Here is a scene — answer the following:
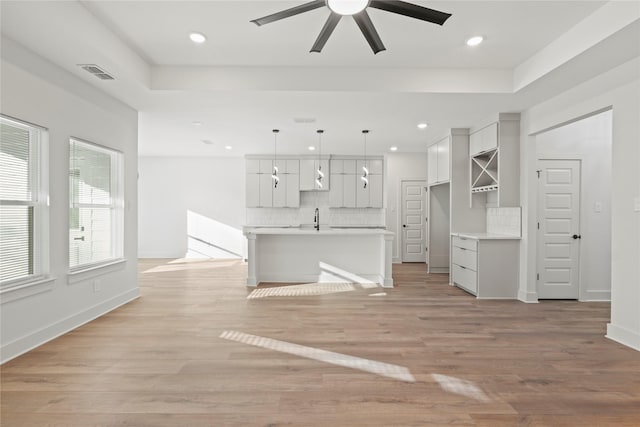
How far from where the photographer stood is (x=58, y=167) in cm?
344

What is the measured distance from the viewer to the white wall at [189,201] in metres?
9.09

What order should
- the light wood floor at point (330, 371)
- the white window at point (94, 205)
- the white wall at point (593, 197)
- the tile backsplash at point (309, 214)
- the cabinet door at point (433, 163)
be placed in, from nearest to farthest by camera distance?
1. the light wood floor at point (330, 371)
2. the white window at point (94, 205)
3. the white wall at point (593, 197)
4. the cabinet door at point (433, 163)
5. the tile backsplash at point (309, 214)

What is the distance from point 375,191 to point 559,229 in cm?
427

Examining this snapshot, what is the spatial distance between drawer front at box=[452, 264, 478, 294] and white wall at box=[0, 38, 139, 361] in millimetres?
4980

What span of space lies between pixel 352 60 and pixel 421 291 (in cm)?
358

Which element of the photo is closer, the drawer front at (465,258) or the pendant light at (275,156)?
the drawer front at (465,258)

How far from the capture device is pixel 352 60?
3898 millimetres

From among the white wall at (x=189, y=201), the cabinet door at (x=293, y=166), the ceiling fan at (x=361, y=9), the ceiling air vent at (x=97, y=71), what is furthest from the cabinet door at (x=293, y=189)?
the ceiling fan at (x=361, y=9)

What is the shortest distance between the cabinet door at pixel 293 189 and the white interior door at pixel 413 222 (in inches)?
A: 107

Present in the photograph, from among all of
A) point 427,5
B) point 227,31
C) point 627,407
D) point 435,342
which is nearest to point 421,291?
point 435,342

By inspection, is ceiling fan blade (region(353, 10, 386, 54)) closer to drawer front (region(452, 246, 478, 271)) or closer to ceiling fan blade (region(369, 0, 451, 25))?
ceiling fan blade (region(369, 0, 451, 25))

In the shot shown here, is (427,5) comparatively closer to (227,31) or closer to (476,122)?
(227,31)

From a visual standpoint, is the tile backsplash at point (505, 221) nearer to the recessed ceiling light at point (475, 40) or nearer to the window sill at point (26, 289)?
the recessed ceiling light at point (475, 40)

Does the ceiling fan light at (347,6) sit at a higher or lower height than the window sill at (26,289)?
higher
